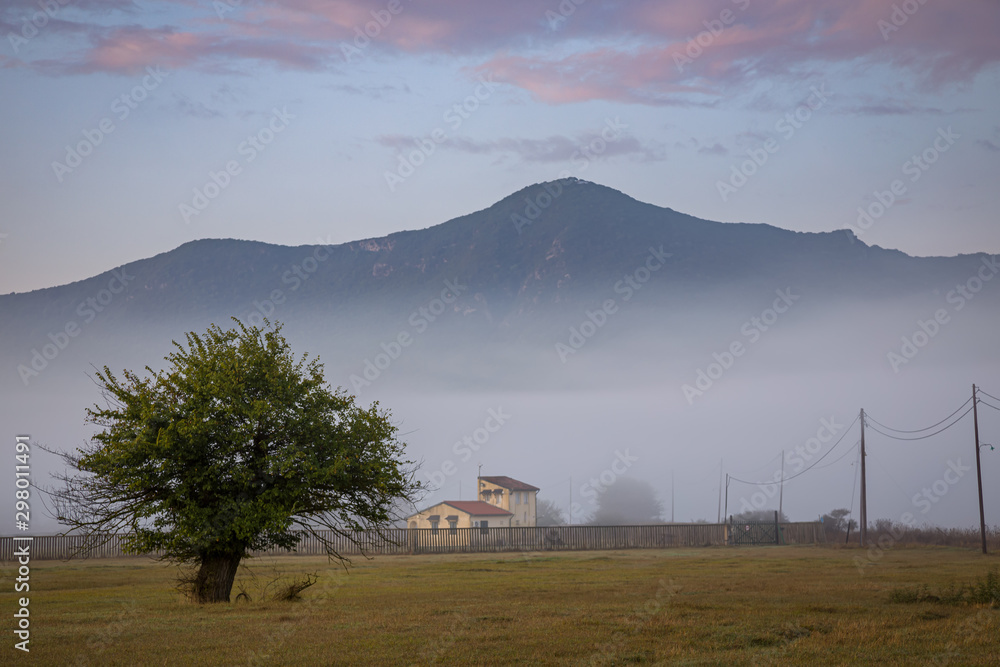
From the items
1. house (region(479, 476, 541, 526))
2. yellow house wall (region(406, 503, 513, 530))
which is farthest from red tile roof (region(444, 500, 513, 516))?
house (region(479, 476, 541, 526))

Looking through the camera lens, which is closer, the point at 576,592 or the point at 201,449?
the point at 201,449

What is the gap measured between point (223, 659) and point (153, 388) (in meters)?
10.5

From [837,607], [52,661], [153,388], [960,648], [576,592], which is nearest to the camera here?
[52,661]

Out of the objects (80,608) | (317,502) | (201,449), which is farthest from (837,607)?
(80,608)

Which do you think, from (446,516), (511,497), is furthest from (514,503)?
(446,516)

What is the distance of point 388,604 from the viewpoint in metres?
25.1

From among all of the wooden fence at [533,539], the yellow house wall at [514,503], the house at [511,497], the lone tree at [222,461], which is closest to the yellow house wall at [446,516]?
the yellow house wall at [514,503]

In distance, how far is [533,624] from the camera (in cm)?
1948

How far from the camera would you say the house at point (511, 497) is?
359ft

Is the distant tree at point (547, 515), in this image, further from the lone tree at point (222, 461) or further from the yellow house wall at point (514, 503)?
the lone tree at point (222, 461)

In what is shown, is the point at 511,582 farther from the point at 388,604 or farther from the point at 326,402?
the point at 326,402

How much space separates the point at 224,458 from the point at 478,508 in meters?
82.1

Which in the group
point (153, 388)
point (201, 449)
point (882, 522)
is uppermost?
point (153, 388)

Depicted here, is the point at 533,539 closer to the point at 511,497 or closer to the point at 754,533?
the point at 754,533
